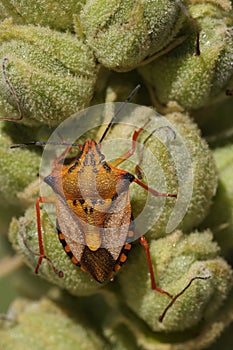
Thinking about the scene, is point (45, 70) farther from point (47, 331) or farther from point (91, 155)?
point (47, 331)

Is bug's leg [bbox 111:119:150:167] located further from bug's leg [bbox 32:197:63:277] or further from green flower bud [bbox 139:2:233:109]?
bug's leg [bbox 32:197:63:277]

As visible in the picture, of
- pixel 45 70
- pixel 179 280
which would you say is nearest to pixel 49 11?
pixel 45 70

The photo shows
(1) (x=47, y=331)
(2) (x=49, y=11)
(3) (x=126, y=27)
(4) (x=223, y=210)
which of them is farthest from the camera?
(1) (x=47, y=331)

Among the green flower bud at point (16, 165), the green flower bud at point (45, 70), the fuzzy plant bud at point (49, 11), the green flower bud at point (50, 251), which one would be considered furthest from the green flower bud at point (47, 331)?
the fuzzy plant bud at point (49, 11)

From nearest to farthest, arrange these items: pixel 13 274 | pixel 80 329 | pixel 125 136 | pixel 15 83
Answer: pixel 15 83 < pixel 125 136 < pixel 80 329 < pixel 13 274

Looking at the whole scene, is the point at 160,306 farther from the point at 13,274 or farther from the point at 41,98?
the point at 13,274

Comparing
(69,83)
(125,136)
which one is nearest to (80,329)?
(125,136)
